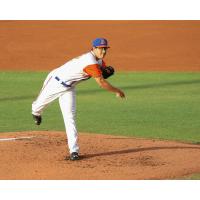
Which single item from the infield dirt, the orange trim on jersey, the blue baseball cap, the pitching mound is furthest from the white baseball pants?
the infield dirt

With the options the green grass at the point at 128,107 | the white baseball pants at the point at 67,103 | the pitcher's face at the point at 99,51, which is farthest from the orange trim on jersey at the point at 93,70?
the green grass at the point at 128,107

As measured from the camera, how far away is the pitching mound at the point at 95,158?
9.20 m

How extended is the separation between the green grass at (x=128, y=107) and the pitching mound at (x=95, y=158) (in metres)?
1.48

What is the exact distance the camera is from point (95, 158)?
10.3 m

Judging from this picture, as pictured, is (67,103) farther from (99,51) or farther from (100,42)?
(100,42)

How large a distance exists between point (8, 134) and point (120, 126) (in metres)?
2.71

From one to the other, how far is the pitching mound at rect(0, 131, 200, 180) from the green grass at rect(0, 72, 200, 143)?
4.84ft

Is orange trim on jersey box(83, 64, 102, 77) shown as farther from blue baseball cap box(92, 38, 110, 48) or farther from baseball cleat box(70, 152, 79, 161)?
baseball cleat box(70, 152, 79, 161)

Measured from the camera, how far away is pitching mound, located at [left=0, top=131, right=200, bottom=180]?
9.20 meters

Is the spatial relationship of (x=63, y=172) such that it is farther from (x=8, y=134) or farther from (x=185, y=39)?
(x=185, y=39)

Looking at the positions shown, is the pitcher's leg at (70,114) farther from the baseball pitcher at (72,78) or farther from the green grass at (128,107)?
the green grass at (128,107)

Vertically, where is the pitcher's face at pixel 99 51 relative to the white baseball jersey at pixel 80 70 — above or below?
above

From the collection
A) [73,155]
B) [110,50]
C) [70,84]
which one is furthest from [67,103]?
[110,50]

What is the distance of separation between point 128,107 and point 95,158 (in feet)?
21.4
